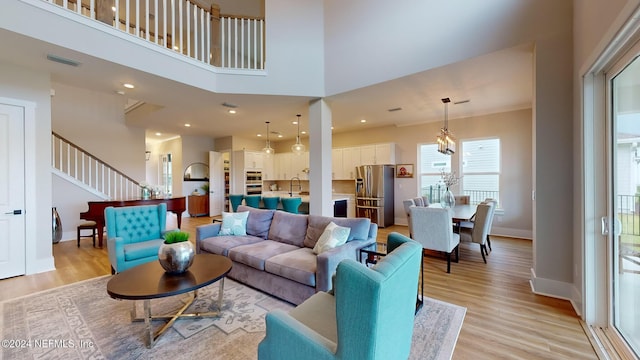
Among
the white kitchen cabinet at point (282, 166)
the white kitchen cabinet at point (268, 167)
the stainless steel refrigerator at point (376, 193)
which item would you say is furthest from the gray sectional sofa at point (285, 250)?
the white kitchen cabinet at point (268, 167)

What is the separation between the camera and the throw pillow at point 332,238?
2838 mm

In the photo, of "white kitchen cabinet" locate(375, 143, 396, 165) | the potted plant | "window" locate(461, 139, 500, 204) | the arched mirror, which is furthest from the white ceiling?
the potted plant

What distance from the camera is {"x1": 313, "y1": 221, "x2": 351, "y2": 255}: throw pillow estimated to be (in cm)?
284

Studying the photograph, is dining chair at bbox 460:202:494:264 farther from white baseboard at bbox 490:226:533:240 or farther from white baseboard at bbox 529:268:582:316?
white baseboard at bbox 490:226:533:240

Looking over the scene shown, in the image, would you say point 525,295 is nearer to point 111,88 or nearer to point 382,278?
point 382,278

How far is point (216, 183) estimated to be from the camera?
9023 millimetres

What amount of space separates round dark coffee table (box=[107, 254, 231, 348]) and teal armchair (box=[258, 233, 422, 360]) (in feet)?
3.30

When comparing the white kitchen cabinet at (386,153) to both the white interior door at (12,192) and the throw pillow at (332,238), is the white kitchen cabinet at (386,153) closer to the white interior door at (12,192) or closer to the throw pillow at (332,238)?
the throw pillow at (332,238)

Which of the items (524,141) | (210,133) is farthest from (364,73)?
(210,133)

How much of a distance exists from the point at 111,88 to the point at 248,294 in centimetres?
421

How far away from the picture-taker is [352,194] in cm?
778

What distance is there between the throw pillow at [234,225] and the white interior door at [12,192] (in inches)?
108

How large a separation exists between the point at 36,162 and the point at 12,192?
0.48 metres

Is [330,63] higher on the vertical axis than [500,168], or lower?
higher
